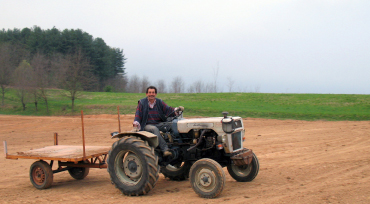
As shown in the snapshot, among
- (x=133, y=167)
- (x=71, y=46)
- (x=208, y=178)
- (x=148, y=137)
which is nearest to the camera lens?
(x=208, y=178)

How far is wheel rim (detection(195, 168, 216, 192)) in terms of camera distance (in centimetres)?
548

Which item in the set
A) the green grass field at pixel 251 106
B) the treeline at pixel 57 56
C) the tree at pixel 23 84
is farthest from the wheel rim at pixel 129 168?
the tree at pixel 23 84

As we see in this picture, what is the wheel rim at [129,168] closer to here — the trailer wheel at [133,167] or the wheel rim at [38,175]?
the trailer wheel at [133,167]

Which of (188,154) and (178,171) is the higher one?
(188,154)

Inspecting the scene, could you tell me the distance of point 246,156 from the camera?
Result: 5984mm

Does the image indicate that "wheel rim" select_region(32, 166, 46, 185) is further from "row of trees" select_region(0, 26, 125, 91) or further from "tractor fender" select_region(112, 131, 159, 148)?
"row of trees" select_region(0, 26, 125, 91)

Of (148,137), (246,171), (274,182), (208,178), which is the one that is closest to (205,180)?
(208,178)

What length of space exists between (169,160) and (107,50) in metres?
59.5

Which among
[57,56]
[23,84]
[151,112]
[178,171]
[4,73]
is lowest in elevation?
[178,171]

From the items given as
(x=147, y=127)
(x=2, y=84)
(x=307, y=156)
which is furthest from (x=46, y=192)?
(x=2, y=84)

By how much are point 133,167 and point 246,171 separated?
93.6 inches

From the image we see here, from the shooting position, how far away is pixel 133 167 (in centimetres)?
598

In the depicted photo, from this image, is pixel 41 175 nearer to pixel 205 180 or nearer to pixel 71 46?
pixel 205 180

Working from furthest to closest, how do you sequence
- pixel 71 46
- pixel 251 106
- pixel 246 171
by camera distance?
pixel 71 46
pixel 251 106
pixel 246 171
